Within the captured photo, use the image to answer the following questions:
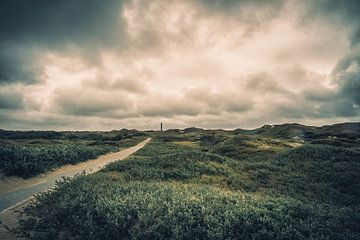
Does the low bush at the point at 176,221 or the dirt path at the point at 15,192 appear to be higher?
the low bush at the point at 176,221

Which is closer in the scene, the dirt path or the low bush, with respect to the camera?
the low bush

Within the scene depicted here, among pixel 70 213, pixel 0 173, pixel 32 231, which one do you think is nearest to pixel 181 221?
pixel 70 213

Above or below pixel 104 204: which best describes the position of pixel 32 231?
below

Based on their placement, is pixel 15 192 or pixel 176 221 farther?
pixel 15 192

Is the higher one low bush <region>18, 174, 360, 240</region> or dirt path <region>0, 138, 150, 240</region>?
low bush <region>18, 174, 360, 240</region>

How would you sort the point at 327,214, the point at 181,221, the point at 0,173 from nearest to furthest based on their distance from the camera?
the point at 181,221 < the point at 327,214 < the point at 0,173

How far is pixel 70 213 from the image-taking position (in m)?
9.66

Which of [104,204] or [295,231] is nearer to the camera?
[295,231]

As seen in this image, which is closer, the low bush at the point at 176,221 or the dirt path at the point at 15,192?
the low bush at the point at 176,221

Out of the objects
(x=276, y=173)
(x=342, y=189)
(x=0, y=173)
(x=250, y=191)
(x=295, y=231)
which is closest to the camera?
(x=295, y=231)

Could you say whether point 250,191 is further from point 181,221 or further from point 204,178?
point 181,221

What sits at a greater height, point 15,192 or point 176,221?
point 176,221

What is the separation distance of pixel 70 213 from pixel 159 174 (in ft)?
33.6

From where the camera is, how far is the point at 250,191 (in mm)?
16078
